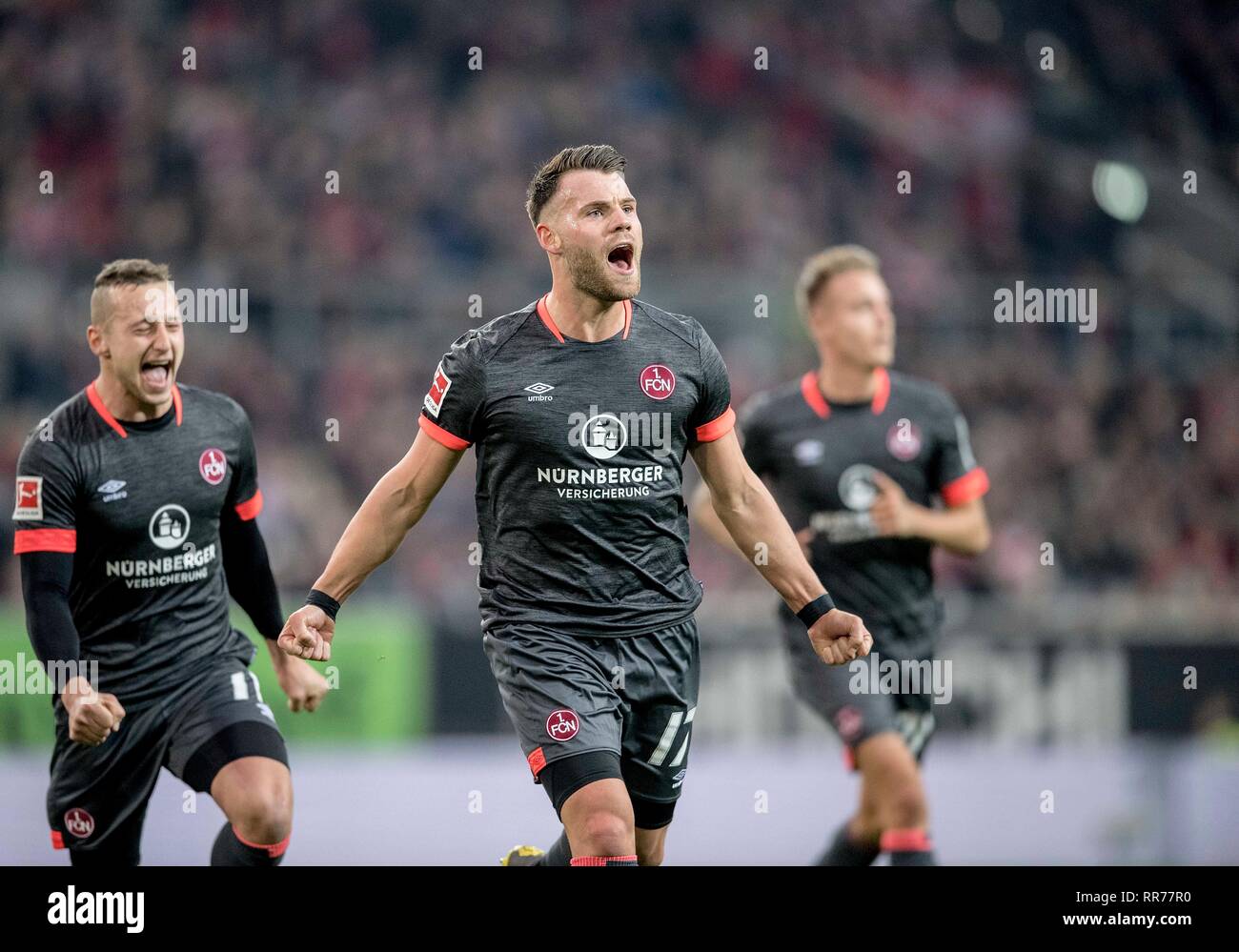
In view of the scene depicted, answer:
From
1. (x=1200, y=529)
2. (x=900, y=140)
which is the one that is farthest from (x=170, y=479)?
(x=900, y=140)

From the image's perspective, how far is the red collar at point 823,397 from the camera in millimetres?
7652

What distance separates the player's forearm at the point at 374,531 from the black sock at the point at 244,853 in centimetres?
104

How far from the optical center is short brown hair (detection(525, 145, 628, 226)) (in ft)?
17.7

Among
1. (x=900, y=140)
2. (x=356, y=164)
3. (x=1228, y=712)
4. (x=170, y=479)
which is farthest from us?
(x=900, y=140)

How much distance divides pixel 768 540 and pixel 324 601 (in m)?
1.47

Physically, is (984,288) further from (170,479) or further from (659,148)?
(170,479)

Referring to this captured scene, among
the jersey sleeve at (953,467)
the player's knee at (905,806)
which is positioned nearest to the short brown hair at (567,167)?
the jersey sleeve at (953,467)

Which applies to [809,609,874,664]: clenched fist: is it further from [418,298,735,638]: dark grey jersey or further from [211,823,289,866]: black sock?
[211,823,289,866]: black sock

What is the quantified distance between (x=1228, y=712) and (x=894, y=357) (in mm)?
4155

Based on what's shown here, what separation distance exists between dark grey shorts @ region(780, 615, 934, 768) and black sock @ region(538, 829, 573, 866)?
194cm

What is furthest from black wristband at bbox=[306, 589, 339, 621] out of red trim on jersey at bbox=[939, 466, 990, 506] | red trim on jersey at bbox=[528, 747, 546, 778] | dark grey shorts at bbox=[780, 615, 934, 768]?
red trim on jersey at bbox=[939, 466, 990, 506]

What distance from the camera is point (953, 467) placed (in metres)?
7.52

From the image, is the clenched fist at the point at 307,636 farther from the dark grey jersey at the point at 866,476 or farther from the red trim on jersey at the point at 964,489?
the red trim on jersey at the point at 964,489

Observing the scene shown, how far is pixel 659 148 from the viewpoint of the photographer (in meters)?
17.1
